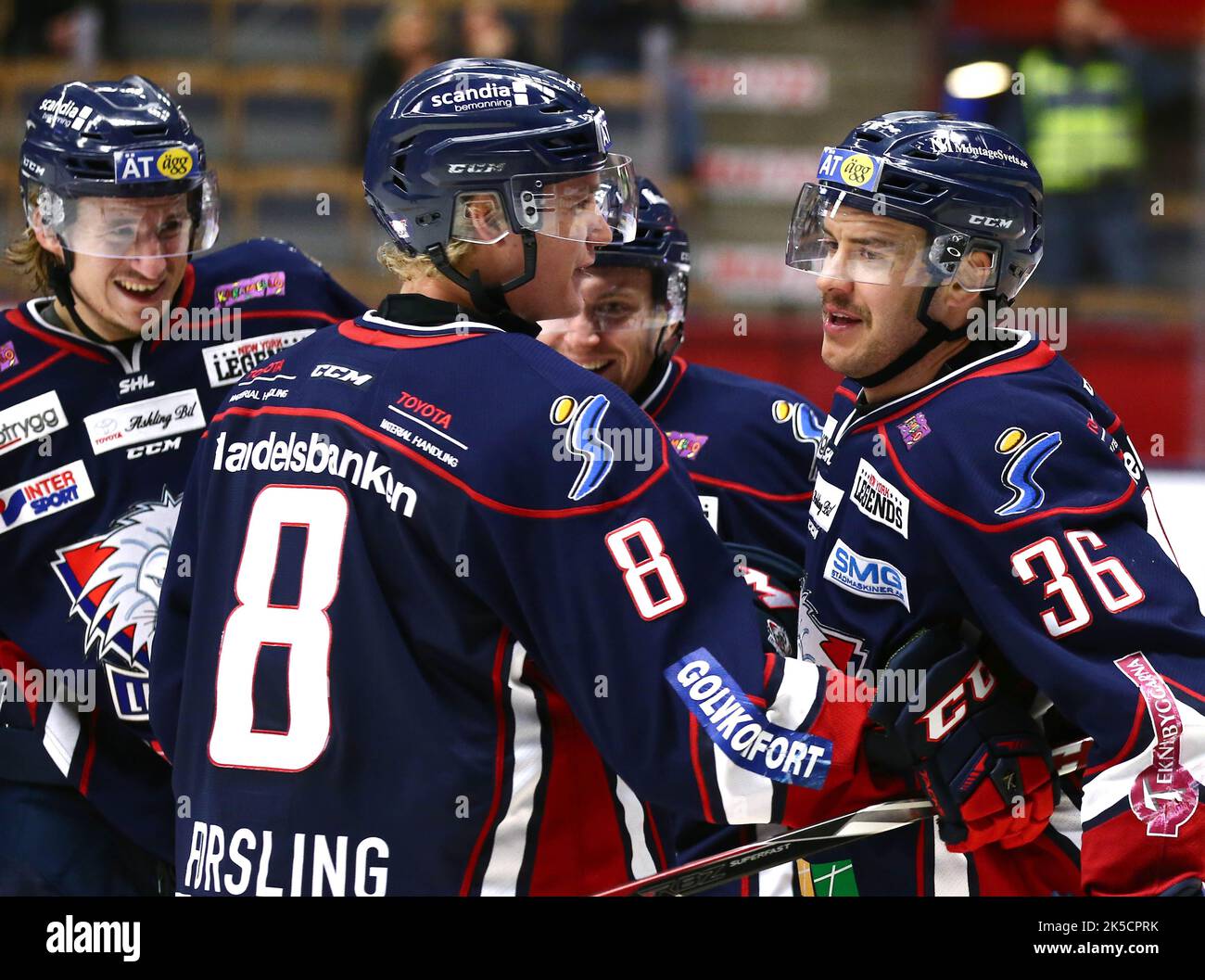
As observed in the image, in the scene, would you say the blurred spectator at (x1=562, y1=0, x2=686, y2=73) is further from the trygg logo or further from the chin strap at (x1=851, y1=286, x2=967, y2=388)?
the chin strap at (x1=851, y1=286, x2=967, y2=388)

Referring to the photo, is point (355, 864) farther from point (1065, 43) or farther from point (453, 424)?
point (1065, 43)

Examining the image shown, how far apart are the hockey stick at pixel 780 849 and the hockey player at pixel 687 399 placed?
100 centimetres

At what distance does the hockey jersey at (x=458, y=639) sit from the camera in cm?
211

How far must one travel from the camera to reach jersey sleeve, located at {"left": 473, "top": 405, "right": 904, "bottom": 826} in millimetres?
2100

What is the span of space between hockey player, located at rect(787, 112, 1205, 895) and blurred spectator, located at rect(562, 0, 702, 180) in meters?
5.55

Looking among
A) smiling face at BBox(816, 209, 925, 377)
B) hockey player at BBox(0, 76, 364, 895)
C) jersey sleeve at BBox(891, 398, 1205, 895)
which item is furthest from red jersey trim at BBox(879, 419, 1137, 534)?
hockey player at BBox(0, 76, 364, 895)

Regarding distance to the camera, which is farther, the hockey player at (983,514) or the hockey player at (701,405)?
the hockey player at (701,405)

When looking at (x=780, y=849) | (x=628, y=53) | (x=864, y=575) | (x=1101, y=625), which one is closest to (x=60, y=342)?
(x=864, y=575)

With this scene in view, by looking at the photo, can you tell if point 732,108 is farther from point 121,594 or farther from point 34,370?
point 121,594

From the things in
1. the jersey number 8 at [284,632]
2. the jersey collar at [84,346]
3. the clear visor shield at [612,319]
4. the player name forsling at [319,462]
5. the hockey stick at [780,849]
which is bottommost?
the hockey stick at [780,849]

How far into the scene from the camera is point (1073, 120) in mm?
8148

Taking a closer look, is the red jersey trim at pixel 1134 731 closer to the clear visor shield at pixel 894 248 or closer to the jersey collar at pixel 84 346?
the clear visor shield at pixel 894 248

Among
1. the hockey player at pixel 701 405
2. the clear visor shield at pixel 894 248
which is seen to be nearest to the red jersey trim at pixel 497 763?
the clear visor shield at pixel 894 248

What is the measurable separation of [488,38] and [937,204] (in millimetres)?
5470
